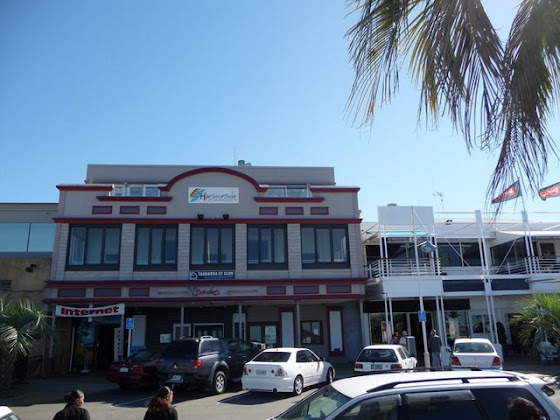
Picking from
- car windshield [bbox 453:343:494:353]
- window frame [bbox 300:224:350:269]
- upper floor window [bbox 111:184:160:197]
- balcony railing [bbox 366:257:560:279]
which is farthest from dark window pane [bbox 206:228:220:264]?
car windshield [bbox 453:343:494:353]

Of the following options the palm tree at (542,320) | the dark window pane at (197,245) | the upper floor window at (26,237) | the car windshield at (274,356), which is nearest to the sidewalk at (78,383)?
the palm tree at (542,320)

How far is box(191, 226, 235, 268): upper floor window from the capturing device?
78.5 ft

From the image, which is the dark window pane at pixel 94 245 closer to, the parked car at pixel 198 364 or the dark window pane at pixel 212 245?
the dark window pane at pixel 212 245

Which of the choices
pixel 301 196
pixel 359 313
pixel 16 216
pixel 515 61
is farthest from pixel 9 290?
pixel 515 61

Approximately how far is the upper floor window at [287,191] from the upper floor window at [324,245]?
228cm

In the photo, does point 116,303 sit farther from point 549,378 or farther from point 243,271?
point 549,378

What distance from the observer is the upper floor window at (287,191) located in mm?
26844

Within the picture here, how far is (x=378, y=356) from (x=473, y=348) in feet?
12.3

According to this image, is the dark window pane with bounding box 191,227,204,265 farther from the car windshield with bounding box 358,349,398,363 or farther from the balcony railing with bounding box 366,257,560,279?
the car windshield with bounding box 358,349,398,363

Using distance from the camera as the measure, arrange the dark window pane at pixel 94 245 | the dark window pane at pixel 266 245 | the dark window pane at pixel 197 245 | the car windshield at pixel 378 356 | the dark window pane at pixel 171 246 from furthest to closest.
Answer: the dark window pane at pixel 266 245, the dark window pane at pixel 197 245, the dark window pane at pixel 171 246, the dark window pane at pixel 94 245, the car windshield at pixel 378 356

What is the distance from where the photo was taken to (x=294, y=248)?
80.3ft

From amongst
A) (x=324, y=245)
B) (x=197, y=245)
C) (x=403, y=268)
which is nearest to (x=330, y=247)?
(x=324, y=245)

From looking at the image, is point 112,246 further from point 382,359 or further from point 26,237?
point 382,359

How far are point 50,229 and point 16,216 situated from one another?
2258 mm
